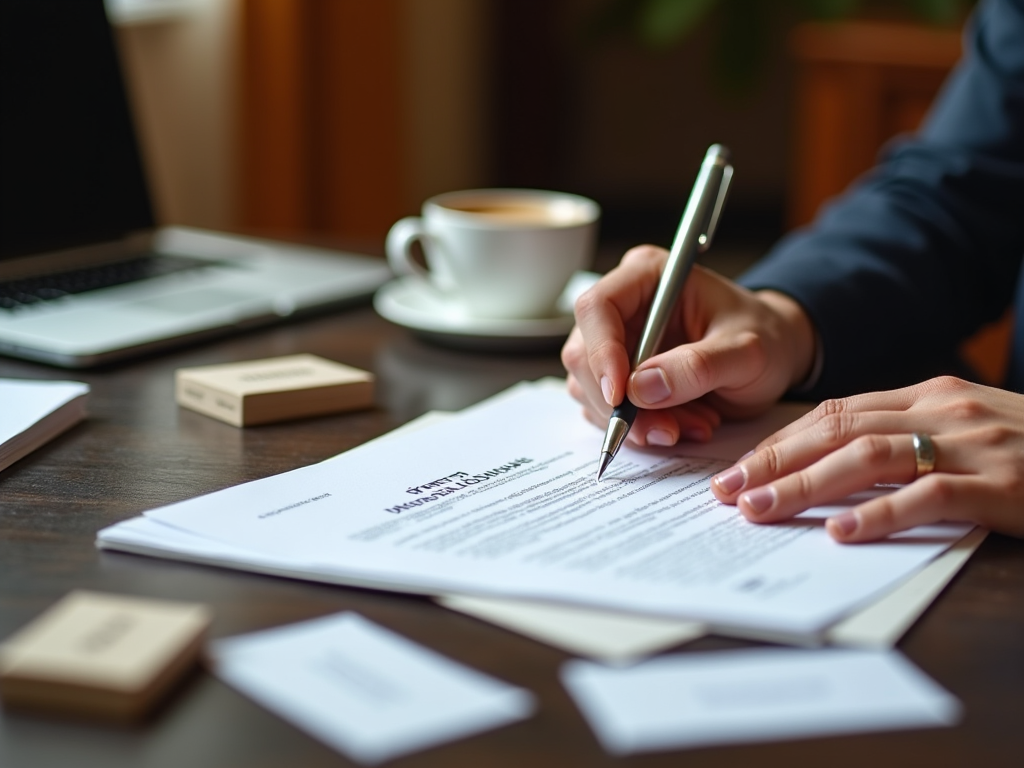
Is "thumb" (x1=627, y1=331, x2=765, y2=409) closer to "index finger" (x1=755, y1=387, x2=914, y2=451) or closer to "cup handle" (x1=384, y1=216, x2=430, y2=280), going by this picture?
"index finger" (x1=755, y1=387, x2=914, y2=451)

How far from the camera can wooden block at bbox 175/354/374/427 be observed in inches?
28.0

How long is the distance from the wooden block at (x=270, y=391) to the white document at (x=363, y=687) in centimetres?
30

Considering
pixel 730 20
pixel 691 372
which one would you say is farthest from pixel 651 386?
pixel 730 20

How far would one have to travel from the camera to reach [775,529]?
1.74 ft

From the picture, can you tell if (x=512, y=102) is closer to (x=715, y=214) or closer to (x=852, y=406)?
(x=715, y=214)

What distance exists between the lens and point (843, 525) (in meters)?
0.51

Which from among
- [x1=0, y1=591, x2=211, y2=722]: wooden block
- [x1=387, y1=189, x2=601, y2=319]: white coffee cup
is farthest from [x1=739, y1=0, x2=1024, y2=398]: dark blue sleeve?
[x1=0, y1=591, x2=211, y2=722]: wooden block

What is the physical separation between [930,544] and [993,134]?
66cm

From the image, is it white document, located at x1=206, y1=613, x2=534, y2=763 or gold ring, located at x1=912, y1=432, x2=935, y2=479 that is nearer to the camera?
white document, located at x1=206, y1=613, x2=534, y2=763

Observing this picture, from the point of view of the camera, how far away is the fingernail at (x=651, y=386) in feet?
2.10

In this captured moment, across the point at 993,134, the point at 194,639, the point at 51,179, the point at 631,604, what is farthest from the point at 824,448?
the point at 51,179

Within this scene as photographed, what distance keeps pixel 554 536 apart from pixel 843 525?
131 mm

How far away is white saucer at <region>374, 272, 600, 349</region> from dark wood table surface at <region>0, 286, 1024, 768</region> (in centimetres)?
12

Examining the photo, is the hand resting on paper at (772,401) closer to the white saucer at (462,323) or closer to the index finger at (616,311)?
the index finger at (616,311)
